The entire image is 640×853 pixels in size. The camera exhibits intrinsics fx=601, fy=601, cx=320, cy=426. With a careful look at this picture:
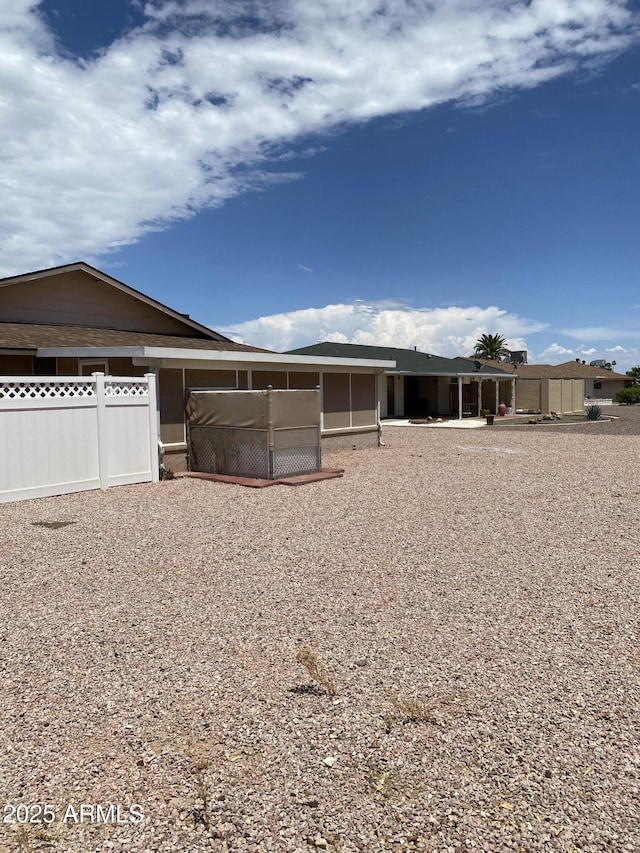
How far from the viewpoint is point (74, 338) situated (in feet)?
42.5

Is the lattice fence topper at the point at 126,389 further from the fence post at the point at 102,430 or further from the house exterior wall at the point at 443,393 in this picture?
the house exterior wall at the point at 443,393

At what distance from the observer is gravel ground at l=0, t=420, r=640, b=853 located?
242 centimetres

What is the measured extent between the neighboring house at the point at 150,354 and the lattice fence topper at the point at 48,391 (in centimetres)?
116

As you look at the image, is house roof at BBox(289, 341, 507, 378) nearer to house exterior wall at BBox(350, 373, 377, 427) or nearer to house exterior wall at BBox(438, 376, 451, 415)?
house exterior wall at BBox(438, 376, 451, 415)

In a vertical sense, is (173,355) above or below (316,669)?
above

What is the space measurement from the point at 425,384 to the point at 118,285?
855 inches

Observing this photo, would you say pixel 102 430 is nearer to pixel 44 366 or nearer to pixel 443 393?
pixel 44 366

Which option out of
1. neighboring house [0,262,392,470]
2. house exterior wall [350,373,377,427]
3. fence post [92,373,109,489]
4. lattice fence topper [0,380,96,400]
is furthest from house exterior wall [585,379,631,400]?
lattice fence topper [0,380,96,400]

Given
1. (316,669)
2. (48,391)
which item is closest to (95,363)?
(48,391)

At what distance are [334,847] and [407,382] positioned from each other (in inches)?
1277

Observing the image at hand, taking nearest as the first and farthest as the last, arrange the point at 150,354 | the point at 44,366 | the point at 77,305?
the point at 150,354 < the point at 44,366 < the point at 77,305

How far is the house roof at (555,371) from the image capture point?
142 feet

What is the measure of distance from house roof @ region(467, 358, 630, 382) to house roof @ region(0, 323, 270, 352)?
27.3m

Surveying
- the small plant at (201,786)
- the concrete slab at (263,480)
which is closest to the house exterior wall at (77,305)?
the concrete slab at (263,480)
